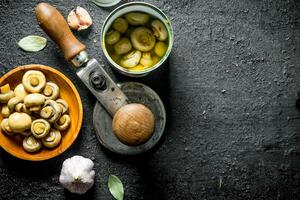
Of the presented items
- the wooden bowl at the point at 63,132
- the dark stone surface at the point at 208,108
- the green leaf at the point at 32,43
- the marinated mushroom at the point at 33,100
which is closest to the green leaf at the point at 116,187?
the dark stone surface at the point at 208,108

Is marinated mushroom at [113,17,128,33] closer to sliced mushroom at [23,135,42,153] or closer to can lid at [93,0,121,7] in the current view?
can lid at [93,0,121,7]

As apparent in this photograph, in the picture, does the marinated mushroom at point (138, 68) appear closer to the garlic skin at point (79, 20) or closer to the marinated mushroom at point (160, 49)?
the marinated mushroom at point (160, 49)

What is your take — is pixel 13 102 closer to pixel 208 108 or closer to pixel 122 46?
pixel 122 46

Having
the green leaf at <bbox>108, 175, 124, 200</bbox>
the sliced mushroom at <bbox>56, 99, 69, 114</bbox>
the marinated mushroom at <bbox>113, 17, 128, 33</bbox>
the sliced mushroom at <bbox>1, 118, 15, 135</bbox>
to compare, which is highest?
the marinated mushroom at <bbox>113, 17, 128, 33</bbox>

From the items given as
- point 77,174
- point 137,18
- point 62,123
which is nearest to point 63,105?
point 62,123

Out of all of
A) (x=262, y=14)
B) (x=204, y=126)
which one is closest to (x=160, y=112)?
(x=204, y=126)

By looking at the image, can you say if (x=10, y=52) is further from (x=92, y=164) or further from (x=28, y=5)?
(x=92, y=164)

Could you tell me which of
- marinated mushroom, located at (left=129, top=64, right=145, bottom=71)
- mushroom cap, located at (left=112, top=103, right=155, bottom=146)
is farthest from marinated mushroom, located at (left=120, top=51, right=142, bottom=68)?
mushroom cap, located at (left=112, top=103, right=155, bottom=146)
